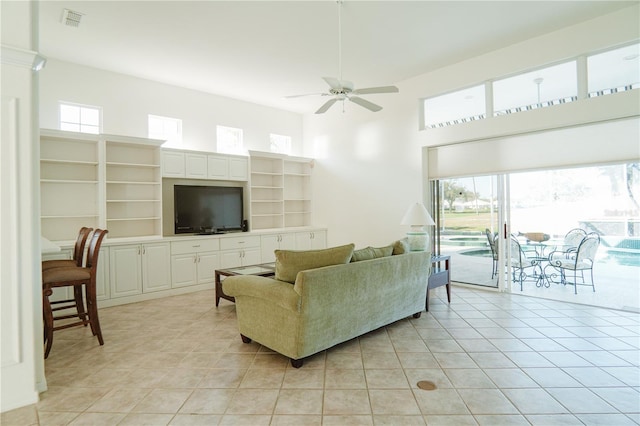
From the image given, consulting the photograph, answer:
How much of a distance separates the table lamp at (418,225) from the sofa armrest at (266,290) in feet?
7.19

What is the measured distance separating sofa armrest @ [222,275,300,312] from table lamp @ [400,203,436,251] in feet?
7.19

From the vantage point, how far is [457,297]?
4.91m

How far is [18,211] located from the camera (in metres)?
2.30

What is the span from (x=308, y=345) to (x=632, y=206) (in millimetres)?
4212

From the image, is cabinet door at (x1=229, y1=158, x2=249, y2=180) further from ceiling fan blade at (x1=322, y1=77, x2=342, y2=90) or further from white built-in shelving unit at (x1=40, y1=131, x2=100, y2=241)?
ceiling fan blade at (x1=322, y1=77, x2=342, y2=90)

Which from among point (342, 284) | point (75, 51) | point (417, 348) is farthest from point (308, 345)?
point (75, 51)

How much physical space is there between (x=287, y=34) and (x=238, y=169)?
2.85 meters

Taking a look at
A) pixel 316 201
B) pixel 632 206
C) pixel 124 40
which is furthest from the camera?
pixel 316 201

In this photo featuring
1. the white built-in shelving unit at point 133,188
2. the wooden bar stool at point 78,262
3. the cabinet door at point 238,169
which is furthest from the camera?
the cabinet door at point 238,169

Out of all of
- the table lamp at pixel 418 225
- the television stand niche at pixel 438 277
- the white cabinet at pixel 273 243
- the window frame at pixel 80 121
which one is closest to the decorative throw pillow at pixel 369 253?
the table lamp at pixel 418 225

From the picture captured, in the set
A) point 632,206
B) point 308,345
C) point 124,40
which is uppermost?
point 124,40

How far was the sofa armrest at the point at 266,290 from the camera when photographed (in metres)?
2.68

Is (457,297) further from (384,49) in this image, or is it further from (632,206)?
(384,49)

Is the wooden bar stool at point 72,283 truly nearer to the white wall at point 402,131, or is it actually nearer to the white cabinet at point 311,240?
the white cabinet at point 311,240
